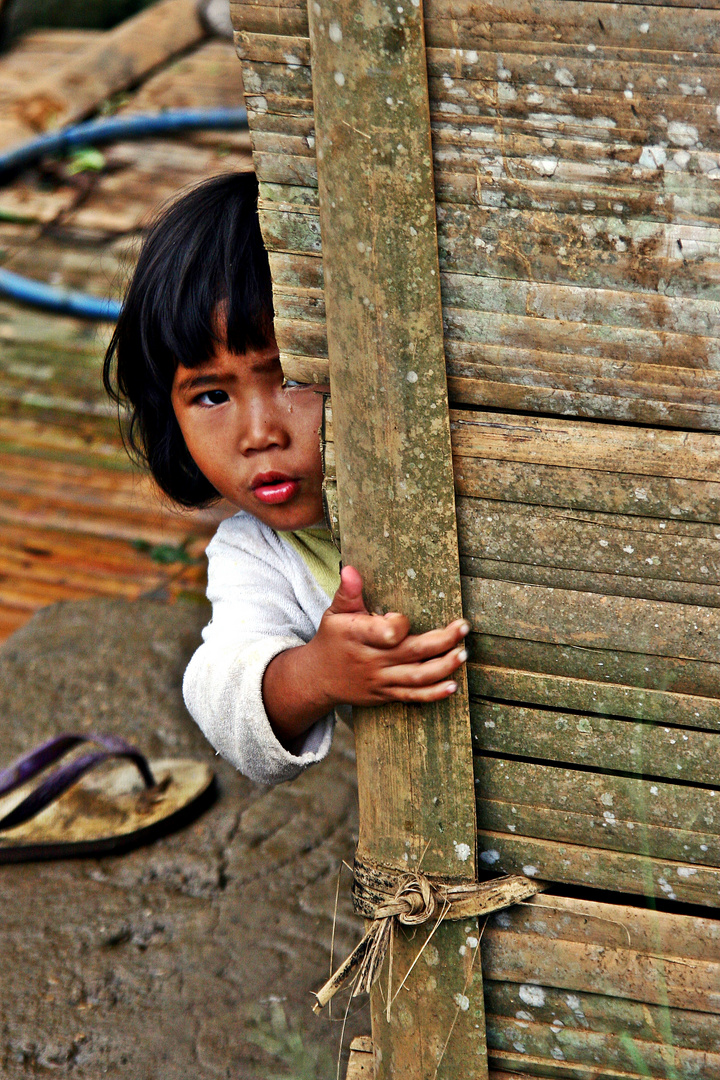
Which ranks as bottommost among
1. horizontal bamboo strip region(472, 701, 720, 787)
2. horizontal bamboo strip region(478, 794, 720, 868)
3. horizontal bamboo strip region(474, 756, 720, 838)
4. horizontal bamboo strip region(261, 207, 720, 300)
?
horizontal bamboo strip region(478, 794, 720, 868)

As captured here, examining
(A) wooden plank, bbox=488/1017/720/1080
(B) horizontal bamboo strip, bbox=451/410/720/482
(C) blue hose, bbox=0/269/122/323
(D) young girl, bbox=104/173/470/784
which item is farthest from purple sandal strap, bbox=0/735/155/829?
(C) blue hose, bbox=0/269/122/323

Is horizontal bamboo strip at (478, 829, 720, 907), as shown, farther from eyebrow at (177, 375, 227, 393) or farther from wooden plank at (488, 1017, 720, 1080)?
eyebrow at (177, 375, 227, 393)

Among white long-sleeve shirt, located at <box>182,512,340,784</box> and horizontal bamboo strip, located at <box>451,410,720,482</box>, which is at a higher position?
horizontal bamboo strip, located at <box>451,410,720,482</box>

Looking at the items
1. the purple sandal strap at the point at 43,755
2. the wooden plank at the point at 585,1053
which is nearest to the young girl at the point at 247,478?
the wooden plank at the point at 585,1053

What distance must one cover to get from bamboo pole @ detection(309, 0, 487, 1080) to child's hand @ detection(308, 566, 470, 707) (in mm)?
21

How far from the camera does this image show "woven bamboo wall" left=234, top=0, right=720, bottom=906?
42.1 inches

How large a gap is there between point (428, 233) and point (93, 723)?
211cm

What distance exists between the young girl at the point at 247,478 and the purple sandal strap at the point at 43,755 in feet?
2.77

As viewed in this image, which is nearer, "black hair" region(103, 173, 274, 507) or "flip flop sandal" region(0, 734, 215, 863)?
"black hair" region(103, 173, 274, 507)

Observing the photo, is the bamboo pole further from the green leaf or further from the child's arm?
the green leaf

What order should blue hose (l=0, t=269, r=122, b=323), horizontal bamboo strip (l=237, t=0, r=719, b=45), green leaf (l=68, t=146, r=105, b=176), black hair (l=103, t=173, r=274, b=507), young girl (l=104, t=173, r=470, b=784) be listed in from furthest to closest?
green leaf (l=68, t=146, r=105, b=176) < blue hose (l=0, t=269, r=122, b=323) < black hair (l=103, t=173, r=274, b=507) < young girl (l=104, t=173, r=470, b=784) < horizontal bamboo strip (l=237, t=0, r=719, b=45)

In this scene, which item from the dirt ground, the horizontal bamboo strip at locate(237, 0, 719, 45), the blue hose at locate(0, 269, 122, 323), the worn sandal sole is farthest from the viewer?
the blue hose at locate(0, 269, 122, 323)

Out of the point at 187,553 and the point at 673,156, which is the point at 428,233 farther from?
the point at 187,553

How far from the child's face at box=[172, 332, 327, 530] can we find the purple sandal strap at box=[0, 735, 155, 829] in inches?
40.5
